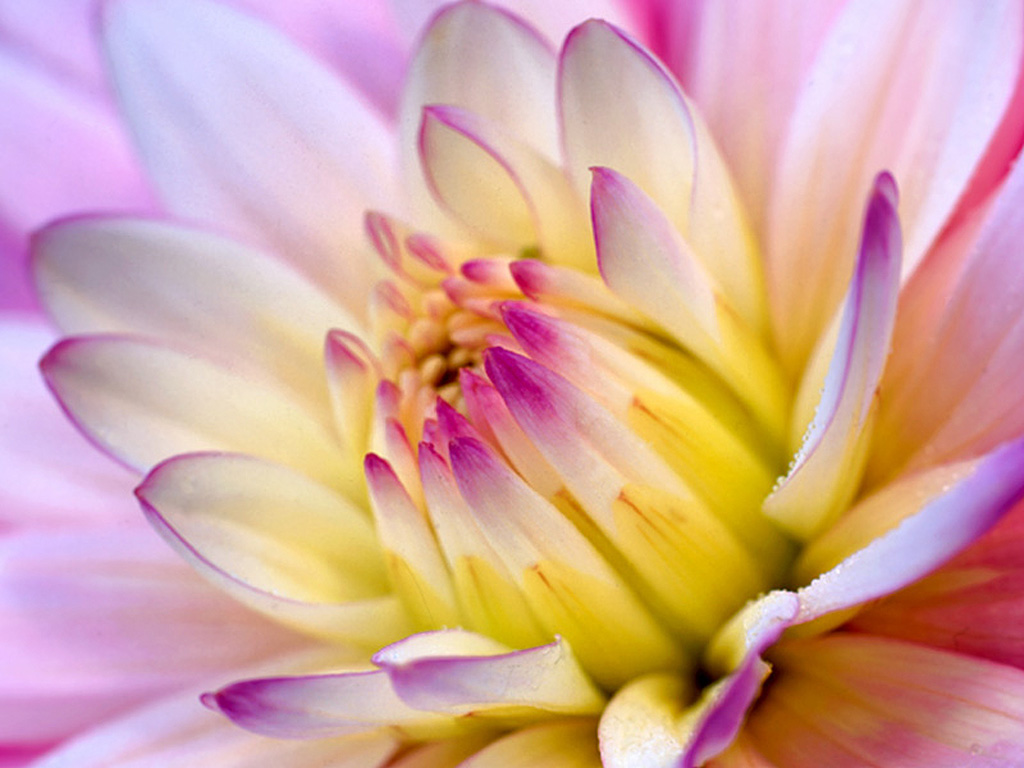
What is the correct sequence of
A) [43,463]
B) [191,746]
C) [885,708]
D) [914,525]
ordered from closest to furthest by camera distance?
[914,525] < [885,708] < [191,746] < [43,463]

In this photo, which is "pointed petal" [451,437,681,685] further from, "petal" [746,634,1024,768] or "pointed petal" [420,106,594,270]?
"pointed petal" [420,106,594,270]

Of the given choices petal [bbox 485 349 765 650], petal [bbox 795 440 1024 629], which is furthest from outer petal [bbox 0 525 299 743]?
petal [bbox 795 440 1024 629]

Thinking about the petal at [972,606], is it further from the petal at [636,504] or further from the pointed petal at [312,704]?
the pointed petal at [312,704]

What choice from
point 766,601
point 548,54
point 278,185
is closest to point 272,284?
point 278,185

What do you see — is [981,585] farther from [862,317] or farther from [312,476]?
[312,476]

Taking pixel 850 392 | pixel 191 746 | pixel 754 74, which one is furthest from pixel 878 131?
pixel 191 746

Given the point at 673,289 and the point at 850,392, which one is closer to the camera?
the point at 850,392

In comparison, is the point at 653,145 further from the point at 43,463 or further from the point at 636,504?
the point at 43,463

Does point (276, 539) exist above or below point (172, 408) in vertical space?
below
